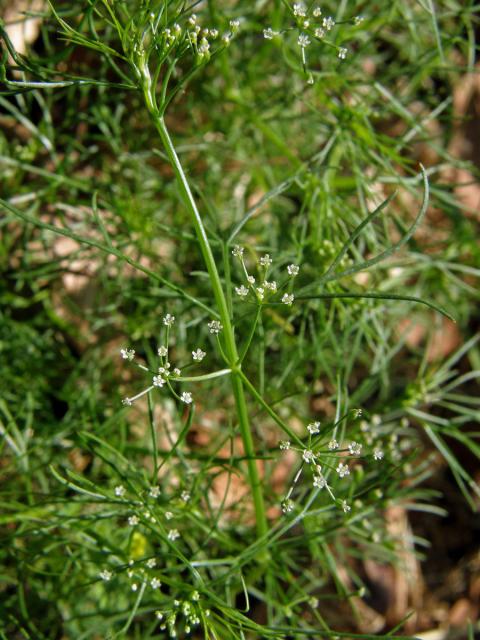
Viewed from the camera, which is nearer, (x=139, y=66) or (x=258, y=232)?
(x=139, y=66)

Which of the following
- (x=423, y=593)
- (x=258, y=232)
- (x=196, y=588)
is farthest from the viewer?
(x=423, y=593)

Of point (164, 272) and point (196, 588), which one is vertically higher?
point (164, 272)

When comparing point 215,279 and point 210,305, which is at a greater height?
point 215,279

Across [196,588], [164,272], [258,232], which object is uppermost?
[258,232]

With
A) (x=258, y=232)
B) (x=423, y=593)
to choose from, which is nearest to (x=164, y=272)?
(x=258, y=232)

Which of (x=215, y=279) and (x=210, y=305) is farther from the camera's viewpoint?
(x=210, y=305)

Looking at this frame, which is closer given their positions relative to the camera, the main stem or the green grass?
the main stem

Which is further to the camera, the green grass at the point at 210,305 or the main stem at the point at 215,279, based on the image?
the green grass at the point at 210,305

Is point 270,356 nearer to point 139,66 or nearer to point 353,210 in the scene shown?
point 353,210
